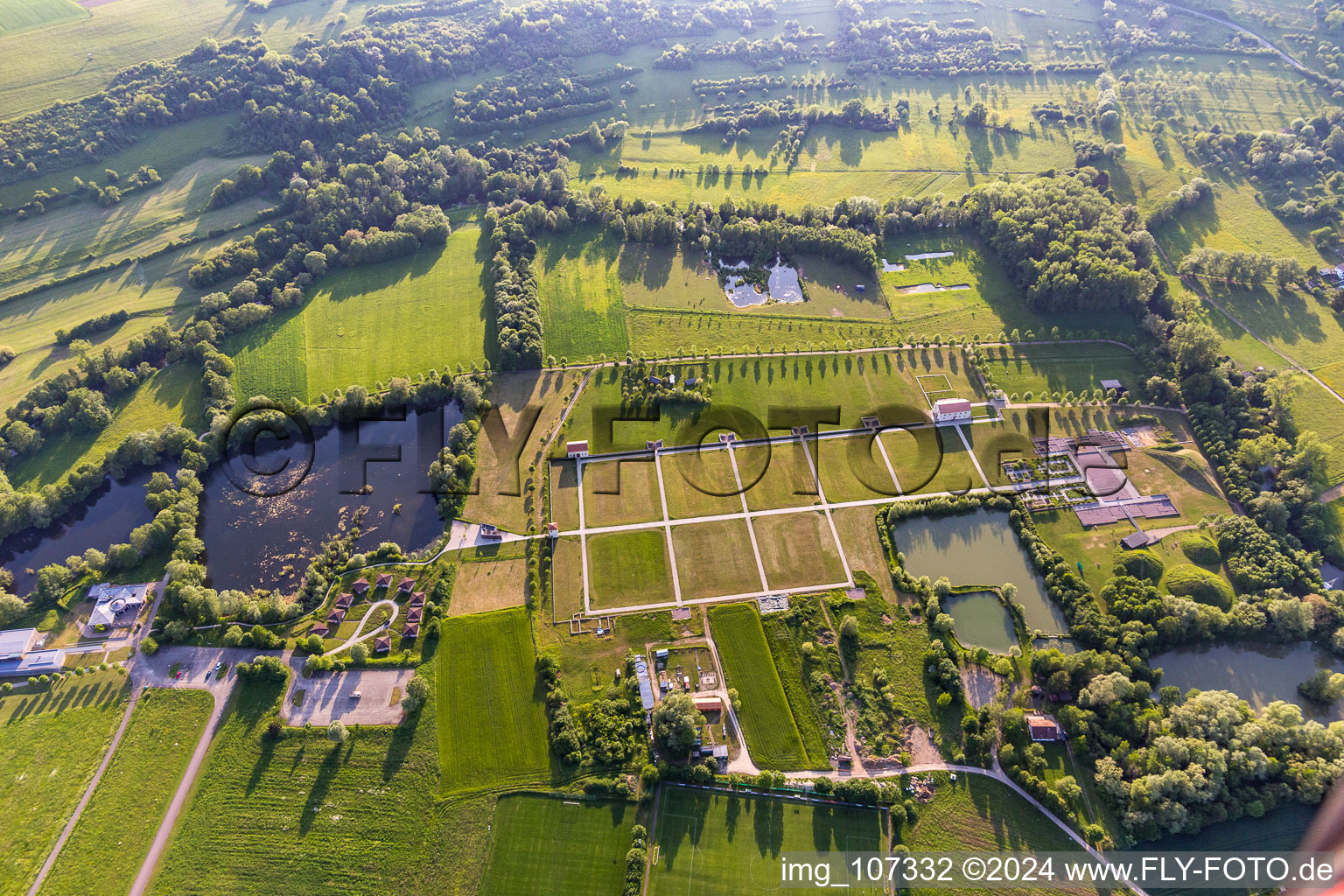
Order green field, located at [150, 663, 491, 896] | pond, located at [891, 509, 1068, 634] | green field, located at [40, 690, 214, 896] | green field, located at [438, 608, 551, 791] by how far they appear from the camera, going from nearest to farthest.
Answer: green field, located at [40, 690, 214, 896] < green field, located at [150, 663, 491, 896] < green field, located at [438, 608, 551, 791] < pond, located at [891, 509, 1068, 634]

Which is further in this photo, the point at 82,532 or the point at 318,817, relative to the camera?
the point at 82,532

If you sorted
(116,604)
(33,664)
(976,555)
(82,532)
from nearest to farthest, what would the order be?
(33,664) < (116,604) < (976,555) < (82,532)

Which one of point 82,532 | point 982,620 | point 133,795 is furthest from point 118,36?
point 982,620

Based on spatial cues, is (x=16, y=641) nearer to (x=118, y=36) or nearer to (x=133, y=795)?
(x=133, y=795)

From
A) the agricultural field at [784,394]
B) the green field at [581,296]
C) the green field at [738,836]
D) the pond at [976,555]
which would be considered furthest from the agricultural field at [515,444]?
the pond at [976,555]

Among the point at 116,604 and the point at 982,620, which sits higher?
the point at 116,604

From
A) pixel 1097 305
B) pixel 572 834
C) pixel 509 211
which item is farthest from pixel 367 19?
pixel 572 834

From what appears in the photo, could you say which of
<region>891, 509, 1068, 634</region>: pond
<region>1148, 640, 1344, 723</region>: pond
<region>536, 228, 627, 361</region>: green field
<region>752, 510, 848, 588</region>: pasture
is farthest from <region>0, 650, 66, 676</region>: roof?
<region>1148, 640, 1344, 723</region>: pond

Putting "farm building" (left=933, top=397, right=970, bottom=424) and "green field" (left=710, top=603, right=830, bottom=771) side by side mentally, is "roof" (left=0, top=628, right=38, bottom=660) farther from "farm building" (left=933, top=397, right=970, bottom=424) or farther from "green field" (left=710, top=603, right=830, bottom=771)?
"farm building" (left=933, top=397, right=970, bottom=424)
